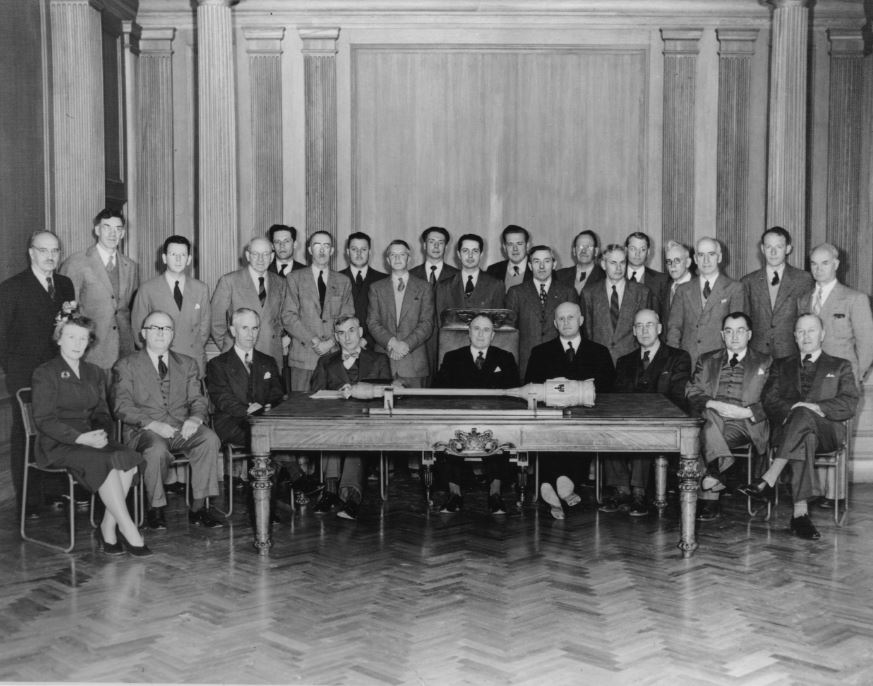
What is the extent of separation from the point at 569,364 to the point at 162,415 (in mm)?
2246

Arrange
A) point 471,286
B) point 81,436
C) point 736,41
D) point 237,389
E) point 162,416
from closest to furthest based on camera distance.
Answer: point 81,436
point 162,416
point 237,389
point 471,286
point 736,41

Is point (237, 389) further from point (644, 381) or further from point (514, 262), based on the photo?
point (644, 381)

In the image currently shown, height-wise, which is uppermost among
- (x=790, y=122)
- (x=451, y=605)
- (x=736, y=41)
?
(x=736, y=41)

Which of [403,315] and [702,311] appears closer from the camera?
[702,311]

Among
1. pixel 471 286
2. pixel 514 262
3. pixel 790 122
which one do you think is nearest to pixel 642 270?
pixel 514 262

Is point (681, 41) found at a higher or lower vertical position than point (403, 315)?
higher

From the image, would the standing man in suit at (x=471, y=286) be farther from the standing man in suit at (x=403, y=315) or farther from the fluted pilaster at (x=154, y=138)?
the fluted pilaster at (x=154, y=138)

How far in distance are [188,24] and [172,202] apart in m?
1.36

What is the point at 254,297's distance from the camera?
622 centimetres

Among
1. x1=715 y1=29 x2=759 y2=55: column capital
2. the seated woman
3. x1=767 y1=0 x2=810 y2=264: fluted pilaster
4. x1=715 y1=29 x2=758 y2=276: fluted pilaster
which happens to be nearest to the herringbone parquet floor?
the seated woman

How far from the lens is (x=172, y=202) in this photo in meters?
7.94

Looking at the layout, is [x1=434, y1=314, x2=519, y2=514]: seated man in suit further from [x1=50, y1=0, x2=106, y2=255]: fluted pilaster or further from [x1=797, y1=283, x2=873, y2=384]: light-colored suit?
[x1=50, y1=0, x2=106, y2=255]: fluted pilaster

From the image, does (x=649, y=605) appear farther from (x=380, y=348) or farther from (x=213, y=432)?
(x=380, y=348)

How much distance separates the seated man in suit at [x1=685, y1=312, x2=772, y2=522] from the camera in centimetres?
542
